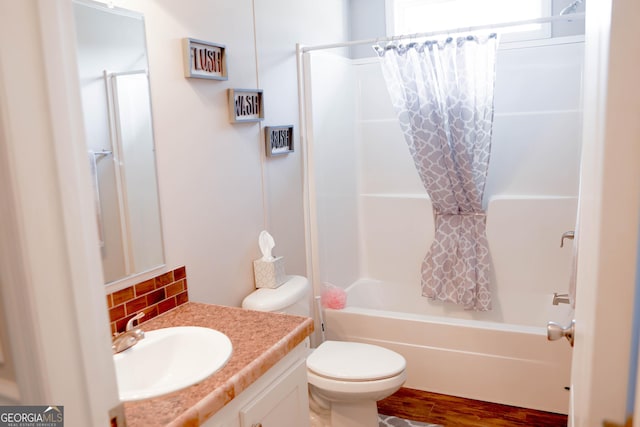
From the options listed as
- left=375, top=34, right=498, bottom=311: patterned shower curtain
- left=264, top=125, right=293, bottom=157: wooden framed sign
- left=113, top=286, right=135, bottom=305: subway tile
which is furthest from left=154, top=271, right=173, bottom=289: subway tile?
left=375, top=34, right=498, bottom=311: patterned shower curtain

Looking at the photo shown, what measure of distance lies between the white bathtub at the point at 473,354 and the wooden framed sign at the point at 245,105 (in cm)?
130

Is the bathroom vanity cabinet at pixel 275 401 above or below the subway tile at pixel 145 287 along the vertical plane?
below

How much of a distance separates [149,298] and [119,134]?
0.57 metres

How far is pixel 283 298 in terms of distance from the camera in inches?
90.4

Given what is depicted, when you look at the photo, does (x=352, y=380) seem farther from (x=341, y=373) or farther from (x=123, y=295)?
(x=123, y=295)

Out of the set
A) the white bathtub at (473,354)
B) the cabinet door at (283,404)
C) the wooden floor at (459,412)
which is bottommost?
the wooden floor at (459,412)

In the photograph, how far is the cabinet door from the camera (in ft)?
4.71

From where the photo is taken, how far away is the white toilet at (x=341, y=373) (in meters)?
2.19

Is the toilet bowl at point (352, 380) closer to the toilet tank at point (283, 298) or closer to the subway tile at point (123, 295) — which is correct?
the toilet tank at point (283, 298)

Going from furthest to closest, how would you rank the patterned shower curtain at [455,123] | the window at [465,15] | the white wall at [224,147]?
the window at [465,15] < the patterned shower curtain at [455,123] < the white wall at [224,147]

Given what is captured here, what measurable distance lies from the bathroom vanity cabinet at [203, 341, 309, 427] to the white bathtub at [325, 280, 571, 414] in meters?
1.24

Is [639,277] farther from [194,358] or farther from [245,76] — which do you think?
[245,76]

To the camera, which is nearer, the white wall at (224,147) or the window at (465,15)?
the white wall at (224,147)

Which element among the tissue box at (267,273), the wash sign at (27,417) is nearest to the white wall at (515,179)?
→ the tissue box at (267,273)
